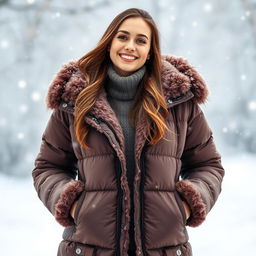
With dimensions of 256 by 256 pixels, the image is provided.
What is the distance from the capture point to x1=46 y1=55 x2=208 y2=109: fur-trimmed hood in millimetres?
1555

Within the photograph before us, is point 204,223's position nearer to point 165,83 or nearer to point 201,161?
point 201,161

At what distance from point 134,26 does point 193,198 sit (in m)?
0.57

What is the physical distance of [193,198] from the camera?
147 centimetres

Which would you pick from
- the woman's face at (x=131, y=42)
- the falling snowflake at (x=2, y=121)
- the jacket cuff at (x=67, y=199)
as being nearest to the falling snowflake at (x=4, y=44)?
the falling snowflake at (x=2, y=121)

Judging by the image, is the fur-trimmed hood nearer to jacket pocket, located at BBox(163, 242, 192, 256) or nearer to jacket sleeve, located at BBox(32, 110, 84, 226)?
jacket sleeve, located at BBox(32, 110, 84, 226)

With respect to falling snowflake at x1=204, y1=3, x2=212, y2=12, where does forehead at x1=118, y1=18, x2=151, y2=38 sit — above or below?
below

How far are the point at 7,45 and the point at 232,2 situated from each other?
2184mm

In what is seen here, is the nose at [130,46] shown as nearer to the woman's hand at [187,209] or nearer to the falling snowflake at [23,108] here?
the woman's hand at [187,209]

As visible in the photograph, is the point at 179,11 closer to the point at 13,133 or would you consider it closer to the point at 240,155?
the point at 240,155

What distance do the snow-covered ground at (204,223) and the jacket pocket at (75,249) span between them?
1621 millimetres

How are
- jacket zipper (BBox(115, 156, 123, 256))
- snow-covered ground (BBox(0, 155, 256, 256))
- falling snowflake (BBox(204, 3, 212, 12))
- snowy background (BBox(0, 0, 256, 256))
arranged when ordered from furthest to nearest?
1. falling snowflake (BBox(204, 3, 212, 12))
2. snowy background (BBox(0, 0, 256, 256))
3. snow-covered ground (BBox(0, 155, 256, 256))
4. jacket zipper (BBox(115, 156, 123, 256))

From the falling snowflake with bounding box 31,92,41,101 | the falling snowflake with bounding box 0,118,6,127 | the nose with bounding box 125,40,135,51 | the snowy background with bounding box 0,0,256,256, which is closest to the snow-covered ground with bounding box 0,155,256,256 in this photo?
the snowy background with bounding box 0,0,256,256

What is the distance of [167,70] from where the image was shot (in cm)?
161

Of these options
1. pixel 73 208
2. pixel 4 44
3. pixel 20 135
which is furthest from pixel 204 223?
pixel 4 44
